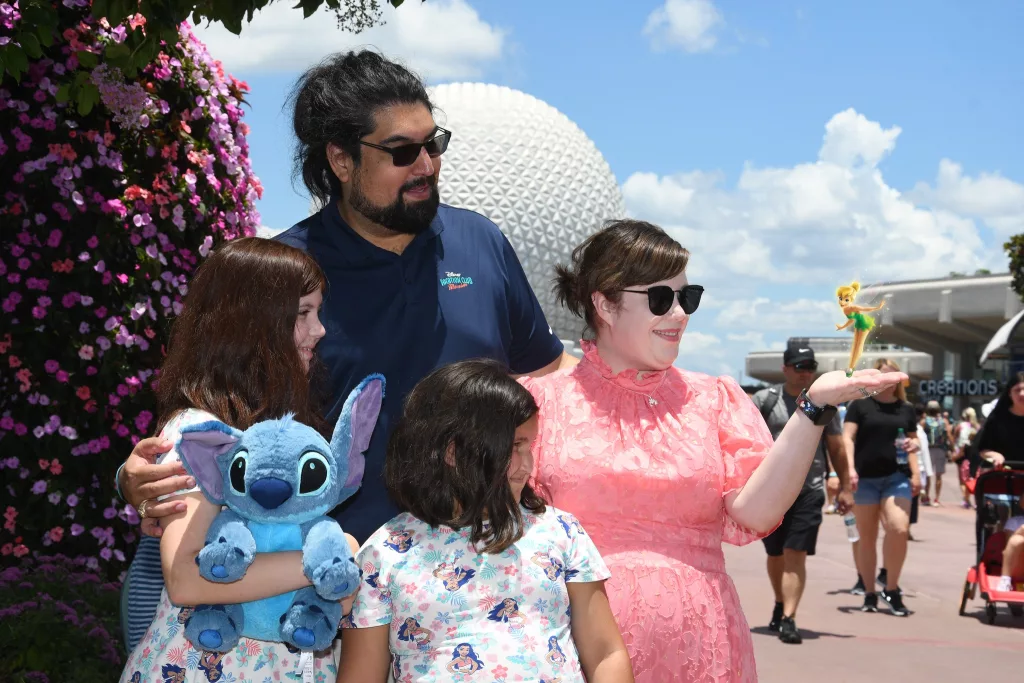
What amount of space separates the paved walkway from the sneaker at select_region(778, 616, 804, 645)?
0.06 m

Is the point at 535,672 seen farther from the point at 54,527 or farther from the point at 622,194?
the point at 622,194

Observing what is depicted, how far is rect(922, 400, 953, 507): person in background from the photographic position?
20.6 metres

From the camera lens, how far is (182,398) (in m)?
2.68

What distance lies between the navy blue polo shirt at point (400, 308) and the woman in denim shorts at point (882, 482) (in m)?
5.92

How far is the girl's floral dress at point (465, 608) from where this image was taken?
255cm

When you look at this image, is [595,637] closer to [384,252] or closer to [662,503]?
[662,503]

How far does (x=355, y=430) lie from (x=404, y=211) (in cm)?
112

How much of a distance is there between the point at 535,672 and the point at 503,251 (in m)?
1.69

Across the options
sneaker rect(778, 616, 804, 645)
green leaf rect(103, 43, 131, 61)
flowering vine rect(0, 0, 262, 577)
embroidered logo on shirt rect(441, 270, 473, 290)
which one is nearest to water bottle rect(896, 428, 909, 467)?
sneaker rect(778, 616, 804, 645)

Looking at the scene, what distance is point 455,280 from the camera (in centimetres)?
367

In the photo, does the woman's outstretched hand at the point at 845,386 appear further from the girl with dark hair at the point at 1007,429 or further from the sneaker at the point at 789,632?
the girl with dark hair at the point at 1007,429

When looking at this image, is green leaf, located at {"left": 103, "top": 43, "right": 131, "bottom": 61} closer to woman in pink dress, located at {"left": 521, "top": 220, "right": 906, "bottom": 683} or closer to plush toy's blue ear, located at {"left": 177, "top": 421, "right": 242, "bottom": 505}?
woman in pink dress, located at {"left": 521, "top": 220, "right": 906, "bottom": 683}

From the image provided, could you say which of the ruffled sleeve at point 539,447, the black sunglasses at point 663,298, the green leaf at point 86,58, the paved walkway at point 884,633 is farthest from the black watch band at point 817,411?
the paved walkway at point 884,633

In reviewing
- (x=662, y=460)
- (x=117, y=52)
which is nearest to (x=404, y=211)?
(x=662, y=460)
